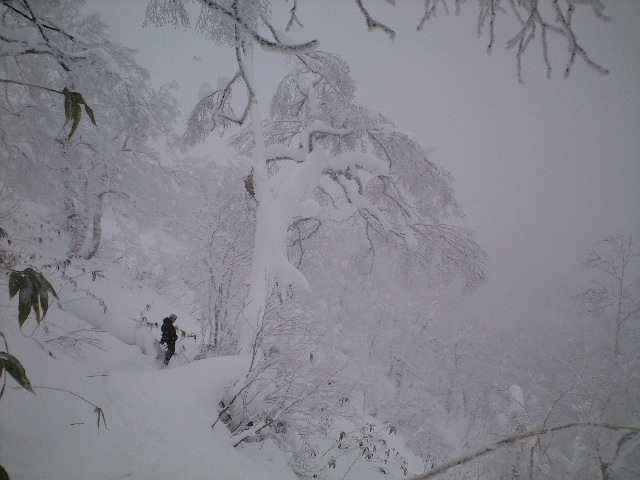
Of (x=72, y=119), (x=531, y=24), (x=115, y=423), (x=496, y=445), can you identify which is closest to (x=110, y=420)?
(x=115, y=423)

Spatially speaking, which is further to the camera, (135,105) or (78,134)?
(78,134)

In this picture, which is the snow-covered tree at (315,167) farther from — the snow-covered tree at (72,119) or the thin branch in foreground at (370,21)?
the thin branch in foreground at (370,21)

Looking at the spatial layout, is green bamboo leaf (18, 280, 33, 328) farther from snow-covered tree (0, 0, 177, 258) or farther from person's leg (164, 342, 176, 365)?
person's leg (164, 342, 176, 365)

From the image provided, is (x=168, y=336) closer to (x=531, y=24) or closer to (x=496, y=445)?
(x=496, y=445)

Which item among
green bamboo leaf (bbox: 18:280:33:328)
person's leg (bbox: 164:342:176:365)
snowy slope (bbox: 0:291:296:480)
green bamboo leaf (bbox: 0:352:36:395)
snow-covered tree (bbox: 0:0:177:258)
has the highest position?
snow-covered tree (bbox: 0:0:177:258)

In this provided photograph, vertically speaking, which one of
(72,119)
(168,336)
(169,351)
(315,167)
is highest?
(315,167)

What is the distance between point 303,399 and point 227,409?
29.2 inches

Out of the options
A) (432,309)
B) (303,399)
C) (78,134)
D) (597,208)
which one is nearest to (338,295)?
(432,309)

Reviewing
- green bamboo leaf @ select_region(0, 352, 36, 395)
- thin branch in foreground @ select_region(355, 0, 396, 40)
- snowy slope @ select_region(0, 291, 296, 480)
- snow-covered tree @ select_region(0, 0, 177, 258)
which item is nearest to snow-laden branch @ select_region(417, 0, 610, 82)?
thin branch in foreground @ select_region(355, 0, 396, 40)

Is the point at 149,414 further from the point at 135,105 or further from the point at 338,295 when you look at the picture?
the point at 338,295

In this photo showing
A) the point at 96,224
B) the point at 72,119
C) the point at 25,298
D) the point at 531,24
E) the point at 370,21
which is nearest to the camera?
the point at 25,298

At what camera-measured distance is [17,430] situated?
201 centimetres

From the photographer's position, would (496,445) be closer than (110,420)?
Yes

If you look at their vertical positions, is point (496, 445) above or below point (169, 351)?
above
